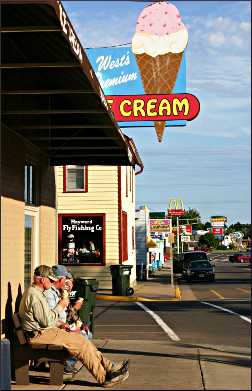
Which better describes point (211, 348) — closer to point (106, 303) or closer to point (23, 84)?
point (23, 84)

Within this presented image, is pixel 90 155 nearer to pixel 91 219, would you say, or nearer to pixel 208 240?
pixel 91 219

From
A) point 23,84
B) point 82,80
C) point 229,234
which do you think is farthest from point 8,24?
point 229,234

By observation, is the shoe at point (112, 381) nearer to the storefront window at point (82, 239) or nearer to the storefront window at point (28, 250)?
the storefront window at point (28, 250)

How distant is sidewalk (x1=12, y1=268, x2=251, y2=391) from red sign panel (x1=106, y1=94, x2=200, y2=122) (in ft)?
32.1

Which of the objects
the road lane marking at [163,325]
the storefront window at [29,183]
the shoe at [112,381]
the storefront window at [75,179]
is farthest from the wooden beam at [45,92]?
the storefront window at [75,179]

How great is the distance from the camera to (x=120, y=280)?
26625 millimetres

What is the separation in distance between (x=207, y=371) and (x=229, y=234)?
187993 mm

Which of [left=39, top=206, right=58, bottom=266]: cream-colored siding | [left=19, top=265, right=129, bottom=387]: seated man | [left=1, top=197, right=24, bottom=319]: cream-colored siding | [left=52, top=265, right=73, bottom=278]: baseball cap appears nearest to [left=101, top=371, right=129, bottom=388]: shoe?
[left=19, top=265, right=129, bottom=387]: seated man

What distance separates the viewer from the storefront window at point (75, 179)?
29.5 m

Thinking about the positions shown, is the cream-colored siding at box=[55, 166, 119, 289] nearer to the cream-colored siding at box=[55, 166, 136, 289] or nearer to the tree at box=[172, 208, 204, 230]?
→ the cream-colored siding at box=[55, 166, 136, 289]

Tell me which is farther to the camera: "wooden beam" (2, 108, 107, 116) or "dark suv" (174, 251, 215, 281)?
"dark suv" (174, 251, 215, 281)

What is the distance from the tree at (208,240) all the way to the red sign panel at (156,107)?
137 metres

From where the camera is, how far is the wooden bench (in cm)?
802

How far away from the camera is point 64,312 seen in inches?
342
